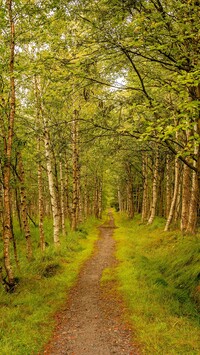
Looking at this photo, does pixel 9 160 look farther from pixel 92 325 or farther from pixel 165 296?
pixel 165 296

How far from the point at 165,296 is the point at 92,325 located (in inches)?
114

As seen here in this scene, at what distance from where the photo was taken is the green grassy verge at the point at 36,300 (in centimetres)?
691

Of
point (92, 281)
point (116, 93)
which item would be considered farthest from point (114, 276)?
point (116, 93)

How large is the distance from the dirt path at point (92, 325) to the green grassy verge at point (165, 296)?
0.41 meters

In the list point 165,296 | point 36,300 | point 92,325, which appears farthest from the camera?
point 165,296

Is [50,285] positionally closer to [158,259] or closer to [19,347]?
[19,347]

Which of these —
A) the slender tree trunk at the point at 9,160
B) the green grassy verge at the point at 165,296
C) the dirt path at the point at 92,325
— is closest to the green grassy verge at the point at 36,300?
the dirt path at the point at 92,325

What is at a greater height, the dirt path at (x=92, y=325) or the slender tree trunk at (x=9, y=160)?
the slender tree trunk at (x=9, y=160)

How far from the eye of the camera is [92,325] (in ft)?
26.0

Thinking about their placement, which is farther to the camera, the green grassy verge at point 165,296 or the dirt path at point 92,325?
the green grassy verge at point 165,296

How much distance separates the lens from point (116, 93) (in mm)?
11008

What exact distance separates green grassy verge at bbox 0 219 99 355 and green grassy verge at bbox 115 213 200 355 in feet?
7.74

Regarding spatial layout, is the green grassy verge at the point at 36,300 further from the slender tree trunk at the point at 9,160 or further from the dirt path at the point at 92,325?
the slender tree trunk at the point at 9,160

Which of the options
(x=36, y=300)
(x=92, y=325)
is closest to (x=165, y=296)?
(x=92, y=325)
